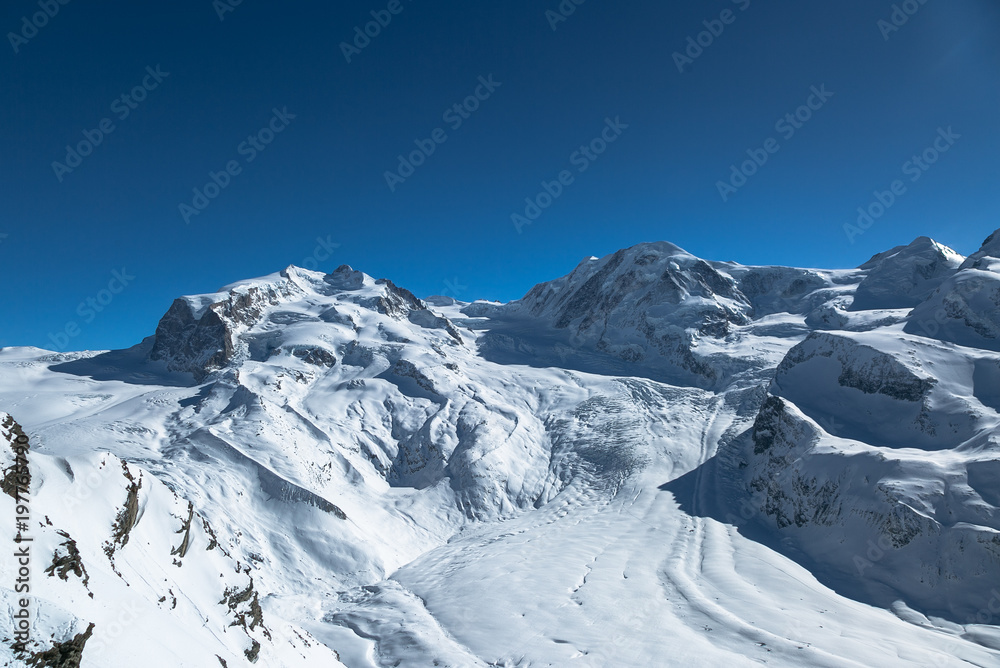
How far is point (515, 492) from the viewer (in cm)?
4850

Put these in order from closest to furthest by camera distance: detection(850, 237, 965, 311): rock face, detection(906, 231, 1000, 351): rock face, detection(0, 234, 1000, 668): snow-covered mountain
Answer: detection(0, 234, 1000, 668): snow-covered mountain, detection(906, 231, 1000, 351): rock face, detection(850, 237, 965, 311): rock face

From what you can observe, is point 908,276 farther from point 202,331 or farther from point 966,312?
point 202,331

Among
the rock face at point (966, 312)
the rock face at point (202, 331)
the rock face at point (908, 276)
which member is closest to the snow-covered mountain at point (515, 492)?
the rock face at point (966, 312)

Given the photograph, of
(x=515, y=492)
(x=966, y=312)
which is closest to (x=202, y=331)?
(x=515, y=492)

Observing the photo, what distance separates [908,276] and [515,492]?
242 ft

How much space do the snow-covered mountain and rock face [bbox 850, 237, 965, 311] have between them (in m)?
0.69

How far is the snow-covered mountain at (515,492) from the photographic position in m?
12.7

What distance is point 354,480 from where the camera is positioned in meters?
46.0

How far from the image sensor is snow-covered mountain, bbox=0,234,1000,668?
12.7 m

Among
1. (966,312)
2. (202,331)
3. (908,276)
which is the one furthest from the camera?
(908,276)

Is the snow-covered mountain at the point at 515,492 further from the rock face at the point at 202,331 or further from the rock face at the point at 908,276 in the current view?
the rock face at the point at 908,276

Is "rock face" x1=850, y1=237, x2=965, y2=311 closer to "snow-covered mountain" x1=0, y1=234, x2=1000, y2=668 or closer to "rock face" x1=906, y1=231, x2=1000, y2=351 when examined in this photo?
"snow-covered mountain" x1=0, y1=234, x2=1000, y2=668

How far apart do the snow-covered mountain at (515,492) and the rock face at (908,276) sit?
0.69 metres

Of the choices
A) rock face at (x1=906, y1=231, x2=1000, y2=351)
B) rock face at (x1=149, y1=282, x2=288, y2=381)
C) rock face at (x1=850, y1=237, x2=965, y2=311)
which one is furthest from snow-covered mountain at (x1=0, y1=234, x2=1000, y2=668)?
rock face at (x1=850, y1=237, x2=965, y2=311)
